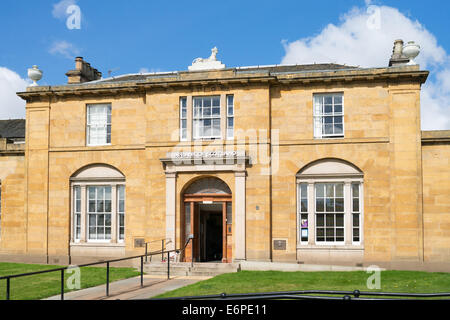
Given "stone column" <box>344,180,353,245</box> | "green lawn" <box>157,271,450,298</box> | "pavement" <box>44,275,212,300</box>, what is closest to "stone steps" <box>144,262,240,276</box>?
"pavement" <box>44,275,212,300</box>

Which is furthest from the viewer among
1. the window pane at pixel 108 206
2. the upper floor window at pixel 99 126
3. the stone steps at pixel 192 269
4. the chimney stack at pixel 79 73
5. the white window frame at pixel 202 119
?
the chimney stack at pixel 79 73

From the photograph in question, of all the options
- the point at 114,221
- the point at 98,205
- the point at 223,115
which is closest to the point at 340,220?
the point at 223,115

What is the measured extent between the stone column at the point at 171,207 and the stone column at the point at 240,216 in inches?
105

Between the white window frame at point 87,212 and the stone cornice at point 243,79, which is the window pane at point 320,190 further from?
the white window frame at point 87,212

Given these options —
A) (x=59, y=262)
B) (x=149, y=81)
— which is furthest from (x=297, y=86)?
(x=59, y=262)

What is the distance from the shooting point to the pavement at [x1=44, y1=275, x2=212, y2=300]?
13.7 m

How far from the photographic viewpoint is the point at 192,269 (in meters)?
18.7

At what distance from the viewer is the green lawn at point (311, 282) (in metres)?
13.4

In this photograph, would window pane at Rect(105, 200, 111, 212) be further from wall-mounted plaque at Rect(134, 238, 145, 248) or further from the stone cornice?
the stone cornice

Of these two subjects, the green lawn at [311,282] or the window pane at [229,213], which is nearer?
the green lawn at [311,282]

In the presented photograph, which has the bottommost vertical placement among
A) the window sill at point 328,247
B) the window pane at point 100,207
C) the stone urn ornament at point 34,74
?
the window sill at point 328,247

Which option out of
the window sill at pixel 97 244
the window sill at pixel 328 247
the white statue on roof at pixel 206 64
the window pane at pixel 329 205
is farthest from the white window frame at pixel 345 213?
the window sill at pixel 97 244

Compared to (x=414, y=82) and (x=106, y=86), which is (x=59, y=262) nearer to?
(x=106, y=86)
